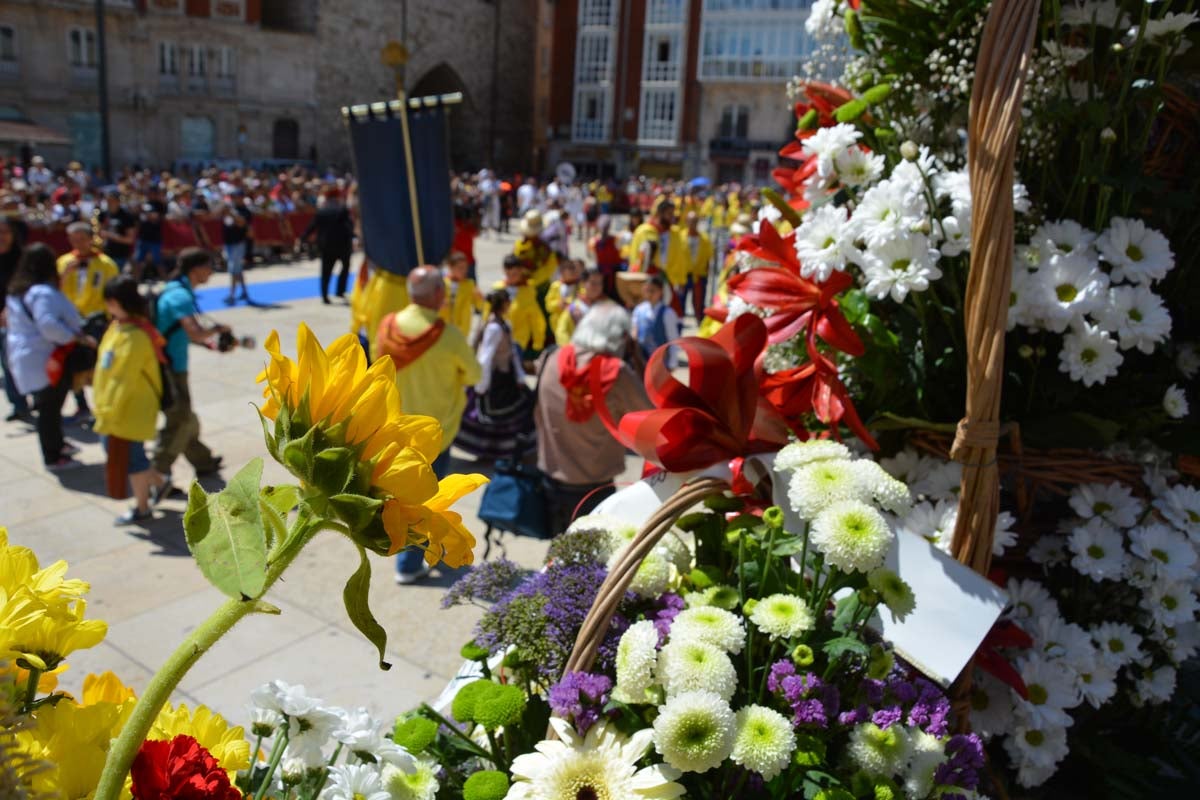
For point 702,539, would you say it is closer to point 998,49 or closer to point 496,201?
point 998,49

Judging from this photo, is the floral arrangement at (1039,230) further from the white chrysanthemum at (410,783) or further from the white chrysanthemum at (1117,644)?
the white chrysanthemum at (410,783)

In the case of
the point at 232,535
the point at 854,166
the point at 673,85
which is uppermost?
the point at 673,85

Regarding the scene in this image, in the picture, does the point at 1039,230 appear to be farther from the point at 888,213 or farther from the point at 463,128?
the point at 463,128

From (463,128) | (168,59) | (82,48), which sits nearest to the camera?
(82,48)

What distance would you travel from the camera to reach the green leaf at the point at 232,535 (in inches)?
27.3

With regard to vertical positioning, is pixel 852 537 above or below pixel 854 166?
below

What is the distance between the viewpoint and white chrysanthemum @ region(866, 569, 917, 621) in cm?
125

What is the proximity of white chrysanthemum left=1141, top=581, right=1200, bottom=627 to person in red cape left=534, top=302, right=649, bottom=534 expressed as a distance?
9.09ft

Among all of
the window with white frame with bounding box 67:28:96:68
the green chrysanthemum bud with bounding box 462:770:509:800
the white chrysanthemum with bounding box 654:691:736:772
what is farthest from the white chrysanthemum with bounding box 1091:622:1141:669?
the window with white frame with bounding box 67:28:96:68

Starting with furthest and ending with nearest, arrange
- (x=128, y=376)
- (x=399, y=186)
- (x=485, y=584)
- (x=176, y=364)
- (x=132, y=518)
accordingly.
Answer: (x=399, y=186) → (x=176, y=364) → (x=132, y=518) → (x=128, y=376) → (x=485, y=584)

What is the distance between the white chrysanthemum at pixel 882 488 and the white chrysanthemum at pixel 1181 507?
57 cm

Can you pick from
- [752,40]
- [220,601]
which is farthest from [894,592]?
[752,40]

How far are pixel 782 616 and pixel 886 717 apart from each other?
0.63ft

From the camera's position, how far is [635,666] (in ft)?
3.97
